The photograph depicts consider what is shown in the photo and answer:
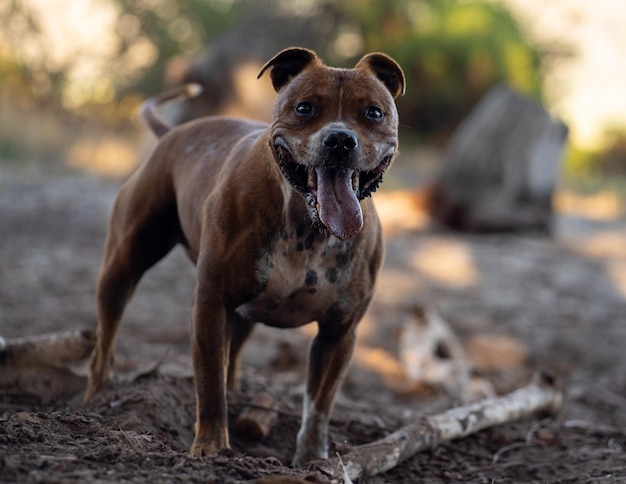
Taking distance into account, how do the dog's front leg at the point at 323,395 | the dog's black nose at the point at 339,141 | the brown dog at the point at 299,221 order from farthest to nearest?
the dog's front leg at the point at 323,395
the brown dog at the point at 299,221
the dog's black nose at the point at 339,141

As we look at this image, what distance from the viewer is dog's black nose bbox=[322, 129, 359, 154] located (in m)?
3.43

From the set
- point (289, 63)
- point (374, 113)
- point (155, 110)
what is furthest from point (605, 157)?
point (374, 113)

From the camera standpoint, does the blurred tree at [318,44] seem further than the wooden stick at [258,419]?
Yes

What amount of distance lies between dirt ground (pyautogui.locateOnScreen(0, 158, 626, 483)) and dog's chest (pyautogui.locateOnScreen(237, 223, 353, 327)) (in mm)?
654

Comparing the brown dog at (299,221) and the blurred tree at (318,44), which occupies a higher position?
the blurred tree at (318,44)

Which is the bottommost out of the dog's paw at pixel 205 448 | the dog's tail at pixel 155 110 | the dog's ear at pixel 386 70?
the dog's paw at pixel 205 448

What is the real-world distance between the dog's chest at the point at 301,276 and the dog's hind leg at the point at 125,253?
2.79 ft

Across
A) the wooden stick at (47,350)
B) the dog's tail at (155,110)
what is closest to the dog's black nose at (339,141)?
the dog's tail at (155,110)

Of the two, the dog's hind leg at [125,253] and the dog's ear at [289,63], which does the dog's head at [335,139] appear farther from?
the dog's hind leg at [125,253]

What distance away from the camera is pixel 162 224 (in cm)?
464

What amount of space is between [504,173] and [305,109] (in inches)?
358

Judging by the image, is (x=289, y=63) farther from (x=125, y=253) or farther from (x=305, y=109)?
(x=125, y=253)

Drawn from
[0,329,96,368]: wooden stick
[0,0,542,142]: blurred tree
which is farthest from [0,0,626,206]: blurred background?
[0,329,96,368]: wooden stick

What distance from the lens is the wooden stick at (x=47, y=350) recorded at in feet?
16.1
